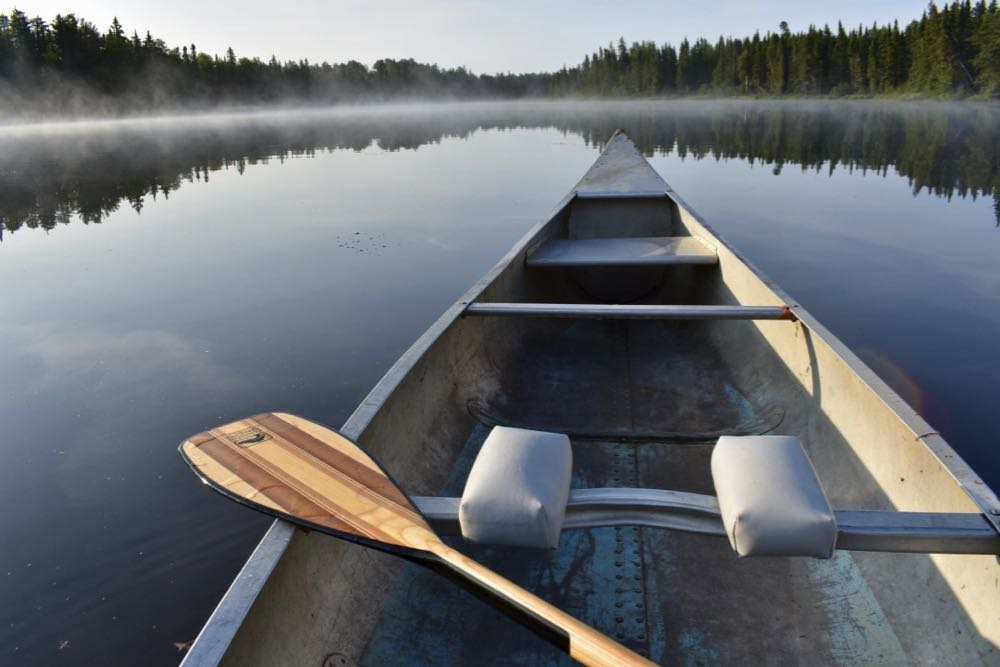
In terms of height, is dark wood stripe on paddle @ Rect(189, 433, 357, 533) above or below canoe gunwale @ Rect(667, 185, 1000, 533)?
below

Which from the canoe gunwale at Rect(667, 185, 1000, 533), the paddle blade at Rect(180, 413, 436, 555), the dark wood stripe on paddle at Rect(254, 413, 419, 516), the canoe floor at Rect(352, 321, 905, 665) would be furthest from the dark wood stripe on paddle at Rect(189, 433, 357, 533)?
the canoe gunwale at Rect(667, 185, 1000, 533)

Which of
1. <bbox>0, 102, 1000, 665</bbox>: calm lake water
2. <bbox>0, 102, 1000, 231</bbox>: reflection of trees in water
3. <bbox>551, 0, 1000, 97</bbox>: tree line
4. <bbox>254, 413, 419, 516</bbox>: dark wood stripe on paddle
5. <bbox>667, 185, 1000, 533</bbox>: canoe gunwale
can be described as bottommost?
<bbox>0, 102, 1000, 665</bbox>: calm lake water

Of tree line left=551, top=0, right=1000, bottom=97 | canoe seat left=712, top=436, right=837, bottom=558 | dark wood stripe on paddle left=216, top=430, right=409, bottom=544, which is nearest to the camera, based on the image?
canoe seat left=712, top=436, right=837, bottom=558

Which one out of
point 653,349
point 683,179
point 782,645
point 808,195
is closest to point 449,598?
point 782,645

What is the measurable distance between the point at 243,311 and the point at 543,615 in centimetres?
750

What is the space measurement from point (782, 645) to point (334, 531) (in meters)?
1.80

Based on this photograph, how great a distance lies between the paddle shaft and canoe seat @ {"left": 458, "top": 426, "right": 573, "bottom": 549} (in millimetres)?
178

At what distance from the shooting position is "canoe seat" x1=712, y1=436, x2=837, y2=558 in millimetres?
1834

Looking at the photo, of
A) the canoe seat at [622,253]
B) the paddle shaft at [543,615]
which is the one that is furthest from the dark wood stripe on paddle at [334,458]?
the canoe seat at [622,253]

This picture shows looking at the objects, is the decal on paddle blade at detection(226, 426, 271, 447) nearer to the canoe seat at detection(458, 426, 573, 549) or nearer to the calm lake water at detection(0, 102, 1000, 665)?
the canoe seat at detection(458, 426, 573, 549)

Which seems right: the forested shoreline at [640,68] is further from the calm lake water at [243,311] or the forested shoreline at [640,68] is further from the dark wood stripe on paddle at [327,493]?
the dark wood stripe on paddle at [327,493]

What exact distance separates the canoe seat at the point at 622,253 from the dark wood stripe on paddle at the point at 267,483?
149 inches

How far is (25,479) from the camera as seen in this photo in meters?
4.52

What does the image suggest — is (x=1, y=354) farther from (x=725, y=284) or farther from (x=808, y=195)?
(x=808, y=195)
